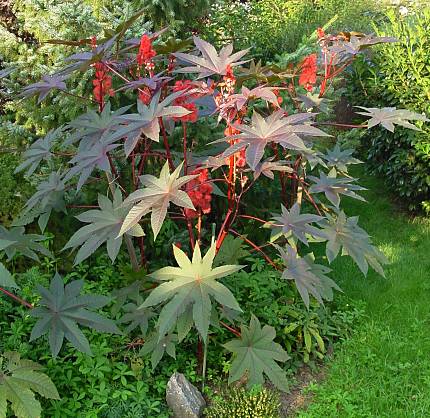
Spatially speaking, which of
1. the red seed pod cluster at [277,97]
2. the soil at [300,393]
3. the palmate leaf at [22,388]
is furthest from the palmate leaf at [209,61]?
the soil at [300,393]

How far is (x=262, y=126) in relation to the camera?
204cm

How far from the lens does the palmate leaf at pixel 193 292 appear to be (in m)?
1.89

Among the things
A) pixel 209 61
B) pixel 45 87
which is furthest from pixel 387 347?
pixel 45 87

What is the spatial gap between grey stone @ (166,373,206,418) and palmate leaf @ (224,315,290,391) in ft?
1.01

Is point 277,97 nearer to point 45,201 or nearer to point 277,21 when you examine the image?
point 45,201

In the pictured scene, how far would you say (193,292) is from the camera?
1941 mm

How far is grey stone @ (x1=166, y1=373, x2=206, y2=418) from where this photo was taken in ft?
8.07

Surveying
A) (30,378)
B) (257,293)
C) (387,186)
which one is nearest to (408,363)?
(257,293)

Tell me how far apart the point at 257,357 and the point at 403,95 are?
2967 mm

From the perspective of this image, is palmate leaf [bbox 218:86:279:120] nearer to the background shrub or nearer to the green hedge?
the background shrub

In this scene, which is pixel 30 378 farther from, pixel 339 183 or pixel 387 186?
pixel 387 186

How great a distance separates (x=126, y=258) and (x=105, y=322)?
4.12ft

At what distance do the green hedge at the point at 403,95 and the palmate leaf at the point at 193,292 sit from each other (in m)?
2.96

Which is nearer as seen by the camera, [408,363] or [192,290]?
[192,290]
